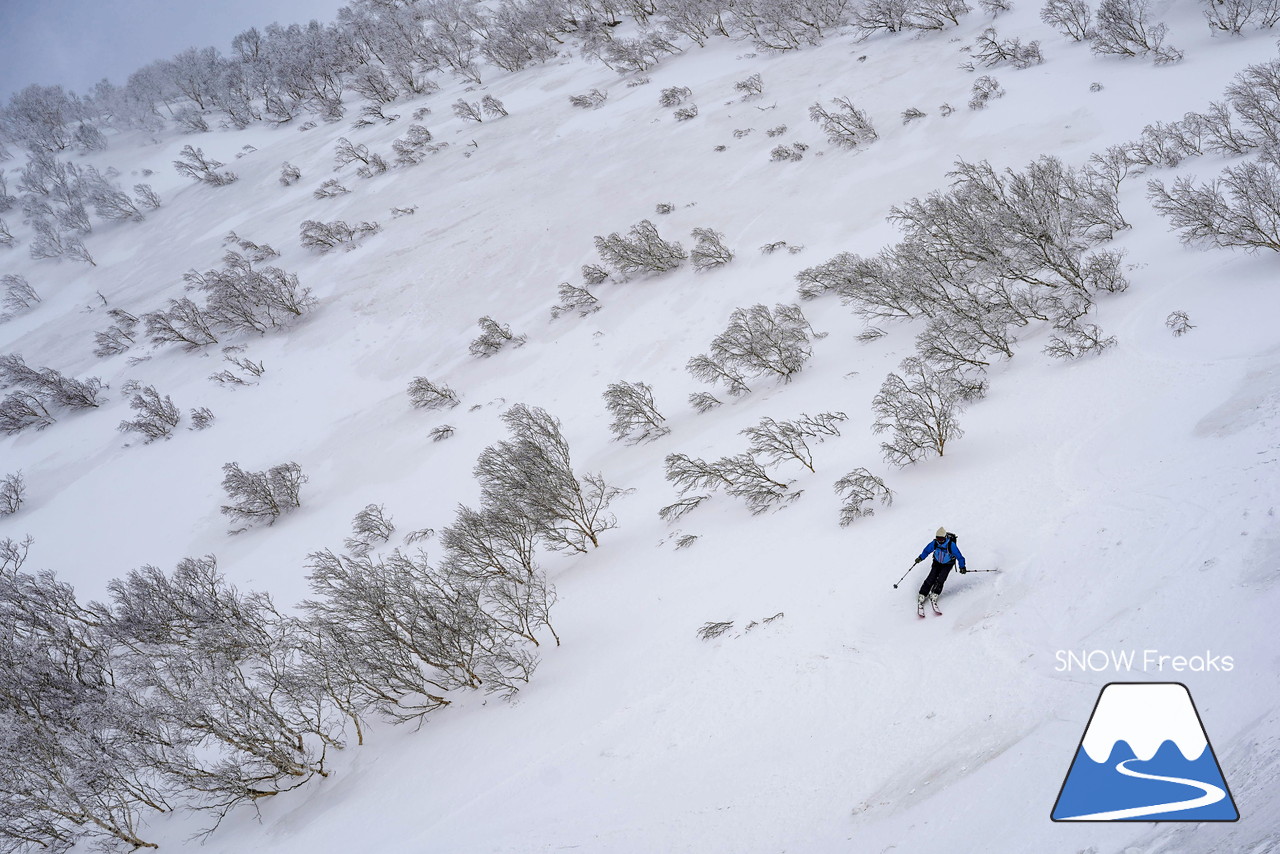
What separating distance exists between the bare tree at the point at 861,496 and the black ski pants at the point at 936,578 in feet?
8.30

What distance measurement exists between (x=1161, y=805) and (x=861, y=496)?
620 centimetres

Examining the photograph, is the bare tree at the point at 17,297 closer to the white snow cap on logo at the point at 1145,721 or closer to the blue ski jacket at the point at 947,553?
the blue ski jacket at the point at 947,553

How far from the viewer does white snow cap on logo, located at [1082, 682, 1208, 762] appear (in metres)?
4.74

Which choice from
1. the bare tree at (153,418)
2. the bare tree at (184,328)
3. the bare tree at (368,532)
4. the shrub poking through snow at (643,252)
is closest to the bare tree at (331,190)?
the bare tree at (184,328)

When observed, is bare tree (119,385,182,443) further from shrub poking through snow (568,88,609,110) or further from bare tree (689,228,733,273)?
shrub poking through snow (568,88,609,110)

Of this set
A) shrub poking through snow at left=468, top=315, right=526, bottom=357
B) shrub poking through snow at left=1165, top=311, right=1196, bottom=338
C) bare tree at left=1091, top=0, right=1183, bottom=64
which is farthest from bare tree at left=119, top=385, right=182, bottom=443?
bare tree at left=1091, top=0, right=1183, bottom=64

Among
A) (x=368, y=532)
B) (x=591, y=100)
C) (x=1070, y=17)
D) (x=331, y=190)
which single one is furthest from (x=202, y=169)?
(x=1070, y=17)

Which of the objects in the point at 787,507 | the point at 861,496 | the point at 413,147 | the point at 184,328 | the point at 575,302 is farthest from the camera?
the point at 413,147

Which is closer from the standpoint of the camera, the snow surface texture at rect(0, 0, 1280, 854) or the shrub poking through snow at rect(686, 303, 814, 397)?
the snow surface texture at rect(0, 0, 1280, 854)

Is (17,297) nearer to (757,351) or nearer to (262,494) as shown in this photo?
(262,494)

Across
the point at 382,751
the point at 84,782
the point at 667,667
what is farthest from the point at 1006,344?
the point at 84,782

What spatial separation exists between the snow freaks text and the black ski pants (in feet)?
5.06

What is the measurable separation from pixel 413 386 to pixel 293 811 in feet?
52.9

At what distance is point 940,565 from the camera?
7641mm
